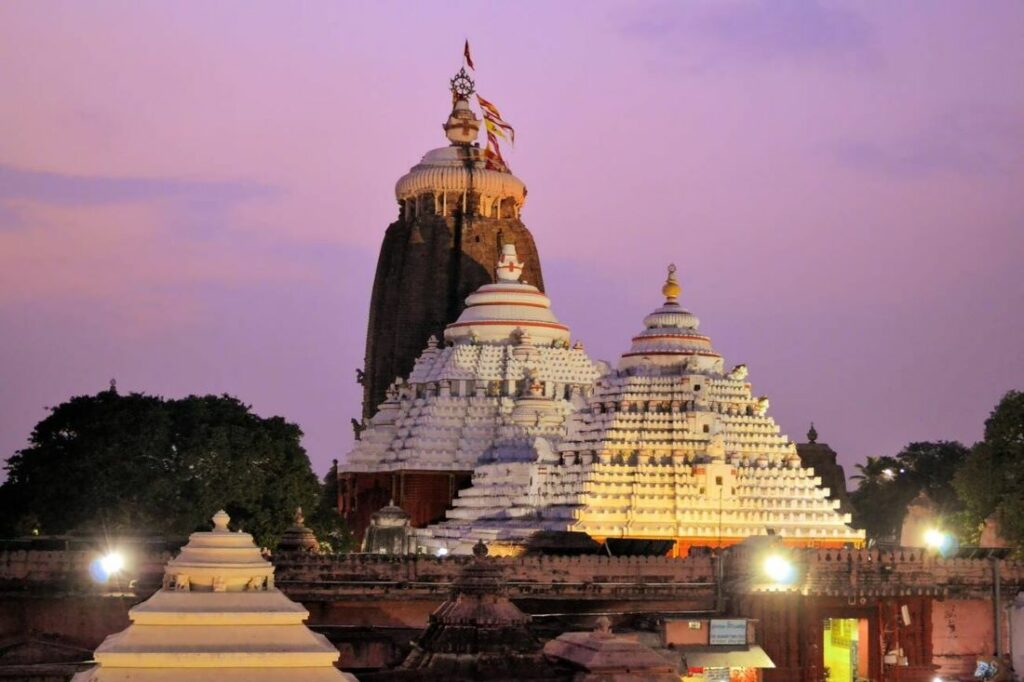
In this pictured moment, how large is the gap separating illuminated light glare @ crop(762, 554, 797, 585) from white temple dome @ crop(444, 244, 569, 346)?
3738 centimetres

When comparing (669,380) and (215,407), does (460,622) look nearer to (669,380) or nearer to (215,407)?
(669,380)

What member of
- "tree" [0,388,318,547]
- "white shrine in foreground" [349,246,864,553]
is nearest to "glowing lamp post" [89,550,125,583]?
"tree" [0,388,318,547]

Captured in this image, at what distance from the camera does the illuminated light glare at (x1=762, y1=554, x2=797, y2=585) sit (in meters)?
53.0

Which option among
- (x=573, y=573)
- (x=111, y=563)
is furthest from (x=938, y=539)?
(x=111, y=563)

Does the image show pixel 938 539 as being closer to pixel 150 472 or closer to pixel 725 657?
pixel 725 657

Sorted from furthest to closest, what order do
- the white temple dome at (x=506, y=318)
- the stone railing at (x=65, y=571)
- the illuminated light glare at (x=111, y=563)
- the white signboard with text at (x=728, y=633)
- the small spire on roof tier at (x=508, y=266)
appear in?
the small spire on roof tier at (x=508, y=266) → the white temple dome at (x=506, y=318) → the illuminated light glare at (x=111, y=563) → the stone railing at (x=65, y=571) → the white signboard with text at (x=728, y=633)

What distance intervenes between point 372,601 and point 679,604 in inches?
319

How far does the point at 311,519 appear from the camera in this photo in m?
79.1

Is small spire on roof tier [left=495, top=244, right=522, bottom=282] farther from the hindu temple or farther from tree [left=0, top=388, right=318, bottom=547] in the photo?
tree [left=0, top=388, right=318, bottom=547]

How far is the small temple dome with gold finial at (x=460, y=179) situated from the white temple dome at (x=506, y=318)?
8919 millimetres

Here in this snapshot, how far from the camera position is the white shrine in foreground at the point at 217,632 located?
22.1 m

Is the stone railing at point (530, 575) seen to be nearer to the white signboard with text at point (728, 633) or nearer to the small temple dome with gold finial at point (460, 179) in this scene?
the white signboard with text at point (728, 633)

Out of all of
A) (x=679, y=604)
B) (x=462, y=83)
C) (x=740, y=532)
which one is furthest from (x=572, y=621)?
(x=462, y=83)

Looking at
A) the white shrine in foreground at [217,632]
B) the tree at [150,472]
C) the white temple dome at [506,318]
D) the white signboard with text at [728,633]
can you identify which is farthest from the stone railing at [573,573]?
the white temple dome at [506,318]
